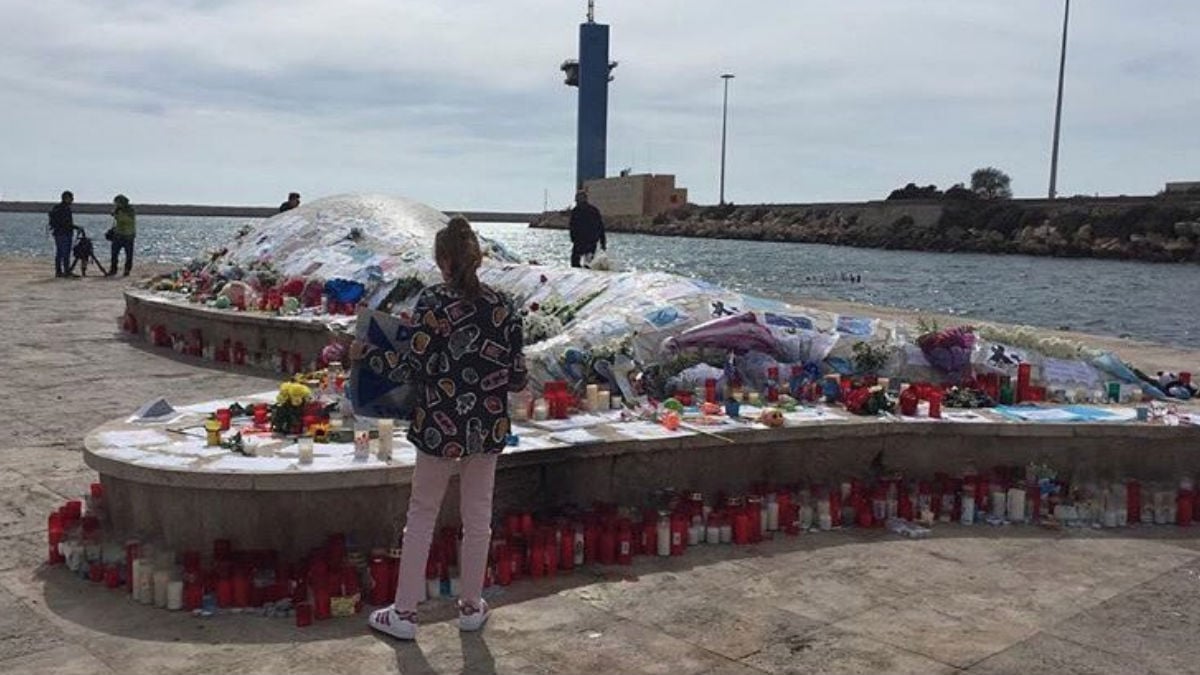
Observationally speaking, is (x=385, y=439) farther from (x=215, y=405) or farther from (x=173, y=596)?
(x=215, y=405)

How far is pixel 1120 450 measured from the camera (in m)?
7.76

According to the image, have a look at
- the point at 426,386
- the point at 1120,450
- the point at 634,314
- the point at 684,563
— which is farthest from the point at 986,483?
the point at 426,386

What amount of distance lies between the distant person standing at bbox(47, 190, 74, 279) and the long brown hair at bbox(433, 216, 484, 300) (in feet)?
62.7

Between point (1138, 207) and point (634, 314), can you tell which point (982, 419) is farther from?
point (1138, 207)

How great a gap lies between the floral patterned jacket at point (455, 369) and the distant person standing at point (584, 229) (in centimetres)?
1051

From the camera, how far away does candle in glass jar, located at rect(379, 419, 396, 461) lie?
604 centimetres

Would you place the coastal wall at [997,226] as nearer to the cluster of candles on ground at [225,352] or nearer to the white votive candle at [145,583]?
the cluster of candles on ground at [225,352]

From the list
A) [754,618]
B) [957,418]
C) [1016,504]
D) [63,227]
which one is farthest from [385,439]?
[63,227]

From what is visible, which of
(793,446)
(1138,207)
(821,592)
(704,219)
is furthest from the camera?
(704,219)

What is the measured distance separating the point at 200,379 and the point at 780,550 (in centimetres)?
760

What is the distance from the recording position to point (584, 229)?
15.5 meters

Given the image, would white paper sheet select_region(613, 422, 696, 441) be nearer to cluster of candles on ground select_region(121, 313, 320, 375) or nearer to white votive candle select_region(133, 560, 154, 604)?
white votive candle select_region(133, 560, 154, 604)

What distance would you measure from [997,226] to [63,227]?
79479mm

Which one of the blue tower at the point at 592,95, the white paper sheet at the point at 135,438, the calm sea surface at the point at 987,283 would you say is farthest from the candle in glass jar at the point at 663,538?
the blue tower at the point at 592,95
